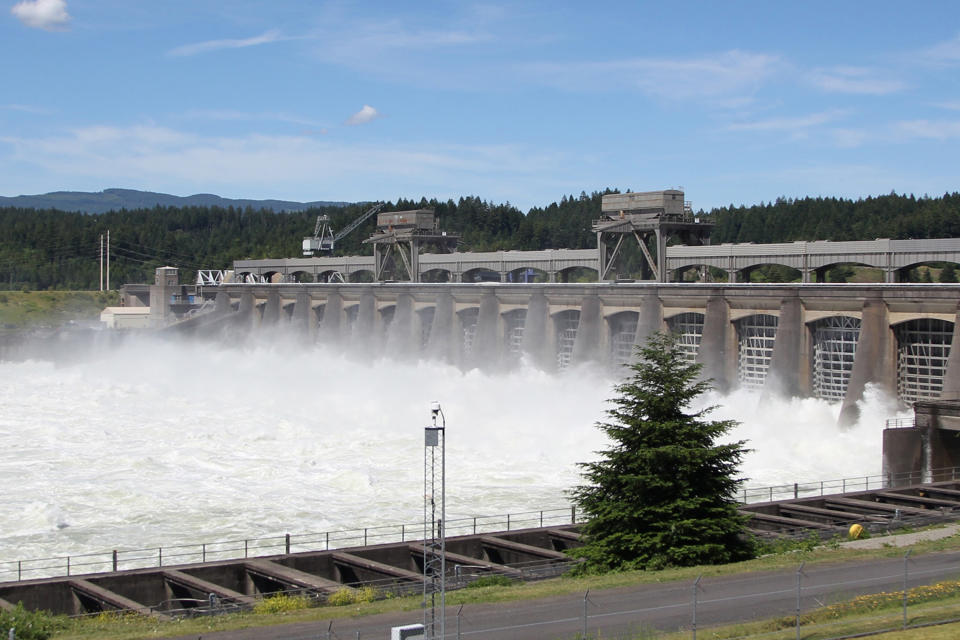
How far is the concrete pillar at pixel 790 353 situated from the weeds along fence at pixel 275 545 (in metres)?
12.3

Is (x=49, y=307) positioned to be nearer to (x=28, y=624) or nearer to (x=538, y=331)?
(x=538, y=331)

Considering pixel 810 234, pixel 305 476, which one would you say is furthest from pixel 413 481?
pixel 810 234

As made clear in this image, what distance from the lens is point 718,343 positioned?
56.2 meters

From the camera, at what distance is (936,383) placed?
47.0 m

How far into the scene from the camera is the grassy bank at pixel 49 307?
125500 millimetres

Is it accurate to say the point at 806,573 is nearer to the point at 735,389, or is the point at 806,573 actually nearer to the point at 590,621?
the point at 590,621

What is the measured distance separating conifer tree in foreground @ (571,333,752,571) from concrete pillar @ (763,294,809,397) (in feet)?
83.1

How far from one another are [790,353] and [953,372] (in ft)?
30.5

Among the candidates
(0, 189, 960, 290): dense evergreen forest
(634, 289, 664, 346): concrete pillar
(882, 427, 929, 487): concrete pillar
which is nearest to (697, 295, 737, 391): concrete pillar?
(634, 289, 664, 346): concrete pillar

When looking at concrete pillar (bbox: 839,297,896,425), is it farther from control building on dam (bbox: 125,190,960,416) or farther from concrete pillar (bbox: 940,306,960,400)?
concrete pillar (bbox: 940,306,960,400)

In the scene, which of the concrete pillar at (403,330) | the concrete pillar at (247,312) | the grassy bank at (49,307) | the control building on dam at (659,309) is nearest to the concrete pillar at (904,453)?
the control building on dam at (659,309)

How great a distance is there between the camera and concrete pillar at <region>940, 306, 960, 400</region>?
43188mm

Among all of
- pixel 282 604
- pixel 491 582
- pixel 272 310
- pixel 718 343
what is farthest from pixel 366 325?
pixel 282 604

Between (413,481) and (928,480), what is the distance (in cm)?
1923
